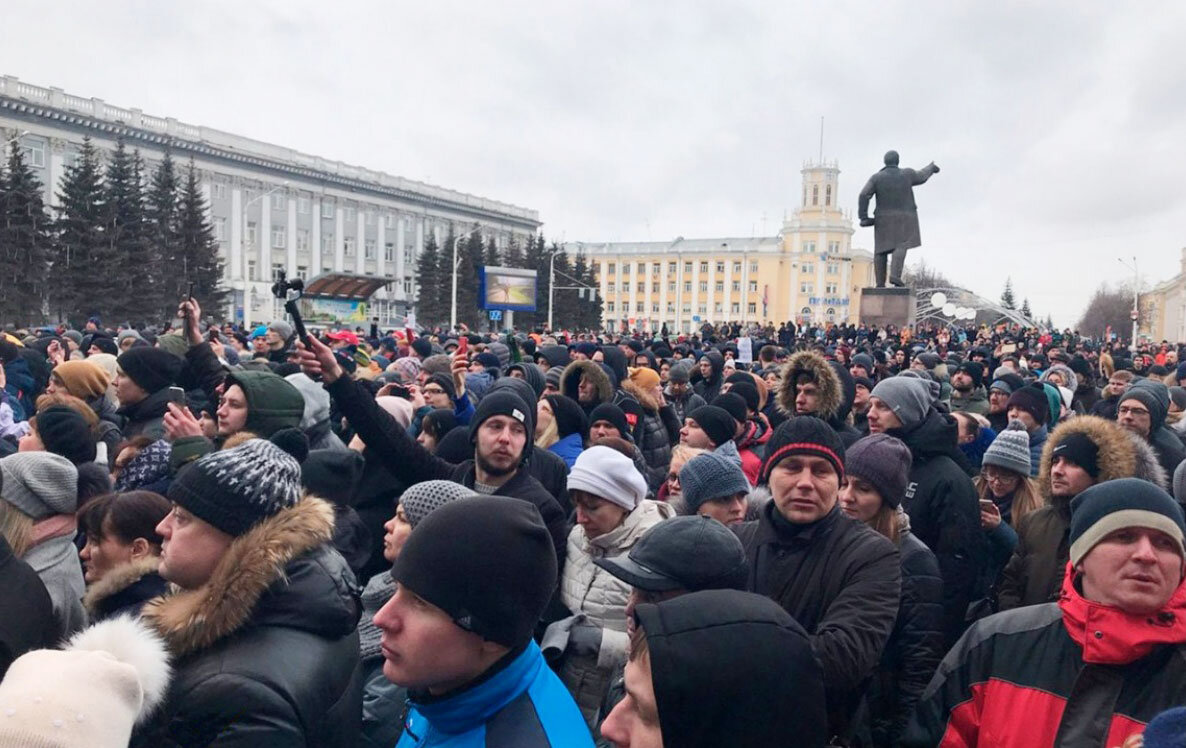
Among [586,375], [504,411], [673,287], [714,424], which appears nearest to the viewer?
[504,411]

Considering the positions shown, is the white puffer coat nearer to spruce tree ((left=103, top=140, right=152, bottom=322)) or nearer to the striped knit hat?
the striped knit hat

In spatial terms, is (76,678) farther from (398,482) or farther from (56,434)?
(56,434)

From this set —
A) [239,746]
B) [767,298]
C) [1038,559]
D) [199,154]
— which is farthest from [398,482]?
[767,298]

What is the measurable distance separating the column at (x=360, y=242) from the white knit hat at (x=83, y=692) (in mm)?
78182

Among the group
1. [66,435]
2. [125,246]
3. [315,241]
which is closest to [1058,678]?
[66,435]

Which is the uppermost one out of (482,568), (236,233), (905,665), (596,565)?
(236,233)

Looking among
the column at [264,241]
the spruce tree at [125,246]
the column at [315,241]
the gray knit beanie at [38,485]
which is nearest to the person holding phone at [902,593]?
the gray knit beanie at [38,485]

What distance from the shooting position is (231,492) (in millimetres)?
2254

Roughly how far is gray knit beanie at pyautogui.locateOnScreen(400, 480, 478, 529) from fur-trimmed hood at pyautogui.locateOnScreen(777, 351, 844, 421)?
3267 millimetres

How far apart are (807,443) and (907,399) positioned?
175 cm

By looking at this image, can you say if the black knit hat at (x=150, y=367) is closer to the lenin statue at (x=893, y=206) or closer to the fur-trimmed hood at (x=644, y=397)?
the fur-trimmed hood at (x=644, y=397)

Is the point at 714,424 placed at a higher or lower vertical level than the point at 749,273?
lower

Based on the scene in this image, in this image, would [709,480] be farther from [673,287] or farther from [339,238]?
[673,287]

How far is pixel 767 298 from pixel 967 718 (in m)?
111
